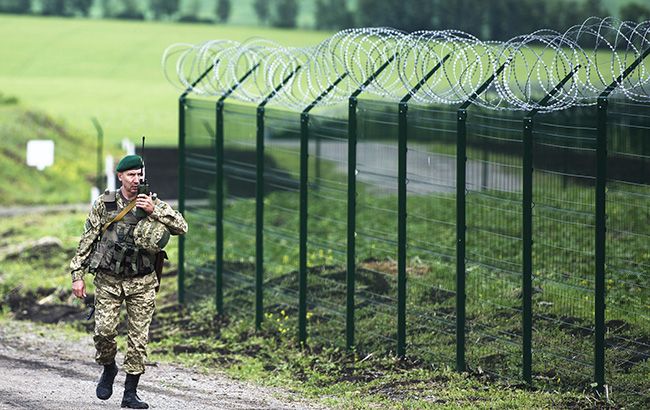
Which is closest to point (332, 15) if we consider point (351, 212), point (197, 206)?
point (197, 206)

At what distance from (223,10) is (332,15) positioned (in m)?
7.85

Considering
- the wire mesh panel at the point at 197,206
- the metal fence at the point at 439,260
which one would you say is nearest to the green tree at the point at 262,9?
the metal fence at the point at 439,260

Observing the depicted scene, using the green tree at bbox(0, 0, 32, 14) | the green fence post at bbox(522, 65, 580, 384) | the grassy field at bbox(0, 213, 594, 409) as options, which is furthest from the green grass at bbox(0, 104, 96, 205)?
the green fence post at bbox(522, 65, 580, 384)

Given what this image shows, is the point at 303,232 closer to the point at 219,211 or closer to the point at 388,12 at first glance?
the point at 219,211

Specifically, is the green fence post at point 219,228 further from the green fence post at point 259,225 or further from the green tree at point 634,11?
the green tree at point 634,11

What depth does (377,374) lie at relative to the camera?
12414 mm

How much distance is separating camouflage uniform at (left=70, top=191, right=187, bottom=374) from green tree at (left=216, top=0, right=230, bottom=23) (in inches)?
2561

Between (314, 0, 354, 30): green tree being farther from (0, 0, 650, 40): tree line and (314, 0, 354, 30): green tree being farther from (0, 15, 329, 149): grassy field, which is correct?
(0, 15, 329, 149): grassy field

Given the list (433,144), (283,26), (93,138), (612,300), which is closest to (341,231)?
(612,300)

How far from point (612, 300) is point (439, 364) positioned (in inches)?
73.4

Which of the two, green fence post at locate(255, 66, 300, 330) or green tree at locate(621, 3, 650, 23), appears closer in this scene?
green fence post at locate(255, 66, 300, 330)

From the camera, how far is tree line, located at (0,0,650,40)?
65938 mm

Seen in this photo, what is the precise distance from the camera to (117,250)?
10656 millimetres

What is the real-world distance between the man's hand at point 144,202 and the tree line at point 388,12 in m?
52.6
